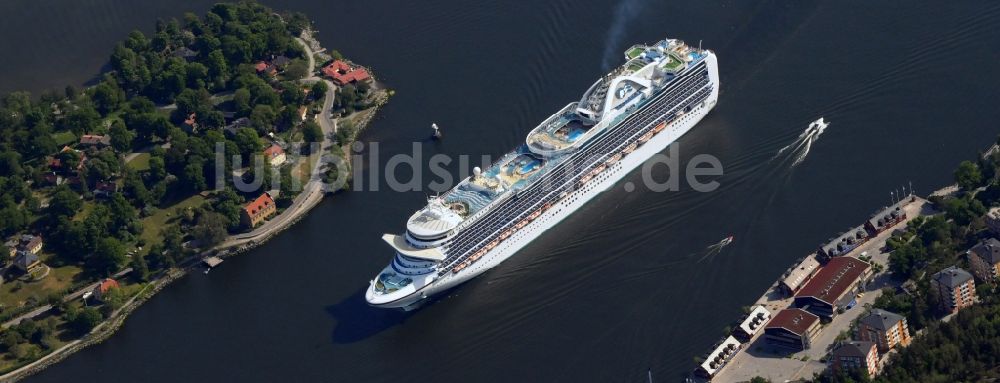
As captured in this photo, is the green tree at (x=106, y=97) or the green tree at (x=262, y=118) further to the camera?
the green tree at (x=106, y=97)

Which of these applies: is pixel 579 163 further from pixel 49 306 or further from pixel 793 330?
pixel 49 306

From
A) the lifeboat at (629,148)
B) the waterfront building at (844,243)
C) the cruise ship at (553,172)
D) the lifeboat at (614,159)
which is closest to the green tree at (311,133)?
the cruise ship at (553,172)

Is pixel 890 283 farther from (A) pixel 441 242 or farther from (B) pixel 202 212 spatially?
(B) pixel 202 212

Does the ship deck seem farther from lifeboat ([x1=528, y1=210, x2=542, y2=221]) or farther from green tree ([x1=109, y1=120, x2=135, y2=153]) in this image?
green tree ([x1=109, y1=120, x2=135, y2=153])

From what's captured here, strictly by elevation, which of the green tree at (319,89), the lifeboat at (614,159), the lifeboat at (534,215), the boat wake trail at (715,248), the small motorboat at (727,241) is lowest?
the boat wake trail at (715,248)

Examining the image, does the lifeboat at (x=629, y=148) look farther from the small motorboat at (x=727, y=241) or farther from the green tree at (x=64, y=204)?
the green tree at (x=64, y=204)

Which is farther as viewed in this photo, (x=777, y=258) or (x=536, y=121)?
(x=536, y=121)

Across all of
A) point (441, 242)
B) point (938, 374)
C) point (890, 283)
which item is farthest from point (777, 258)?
point (441, 242)
